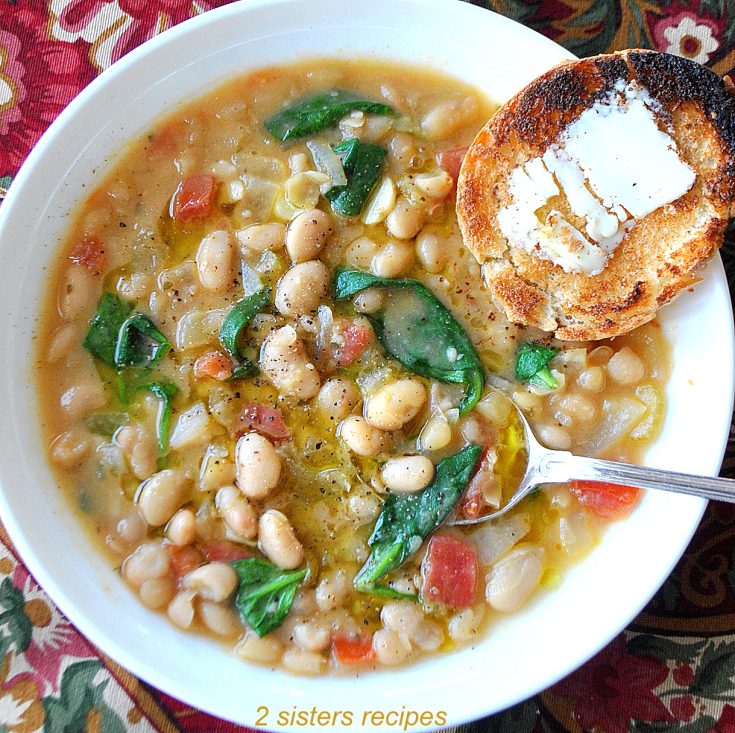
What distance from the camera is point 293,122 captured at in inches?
99.7

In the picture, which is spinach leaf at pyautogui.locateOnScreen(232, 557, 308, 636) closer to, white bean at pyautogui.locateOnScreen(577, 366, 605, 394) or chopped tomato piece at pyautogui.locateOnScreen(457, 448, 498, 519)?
chopped tomato piece at pyautogui.locateOnScreen(457, 448, 498, 519)

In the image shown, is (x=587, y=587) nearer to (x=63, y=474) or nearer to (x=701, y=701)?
(x=701, y=701)

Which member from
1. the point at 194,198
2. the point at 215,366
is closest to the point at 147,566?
the point at 215,366

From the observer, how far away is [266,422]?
2479 mm

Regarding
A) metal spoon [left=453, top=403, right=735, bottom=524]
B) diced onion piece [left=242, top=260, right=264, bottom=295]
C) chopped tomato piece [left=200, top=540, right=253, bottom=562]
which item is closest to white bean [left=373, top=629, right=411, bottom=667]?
metal spoon [left=453, top=403, right=735, bottom=524]

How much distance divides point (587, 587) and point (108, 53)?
2.63 metres

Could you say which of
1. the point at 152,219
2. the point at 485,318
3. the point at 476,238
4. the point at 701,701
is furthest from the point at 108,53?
the point at 701,701

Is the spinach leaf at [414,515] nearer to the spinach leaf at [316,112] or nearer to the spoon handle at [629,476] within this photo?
the spoon handle at [629,476]

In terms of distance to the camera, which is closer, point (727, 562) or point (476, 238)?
point (476, 238)

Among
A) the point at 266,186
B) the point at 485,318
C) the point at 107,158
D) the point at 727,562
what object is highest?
the point at 107,158

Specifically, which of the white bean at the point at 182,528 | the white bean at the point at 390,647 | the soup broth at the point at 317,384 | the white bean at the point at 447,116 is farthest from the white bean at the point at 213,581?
the white bean at the point at 447,116

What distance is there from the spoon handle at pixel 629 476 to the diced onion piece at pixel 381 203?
1.02 metres

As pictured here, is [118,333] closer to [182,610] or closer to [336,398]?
[336,398]

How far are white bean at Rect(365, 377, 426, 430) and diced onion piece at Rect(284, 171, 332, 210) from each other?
2.35 ft
